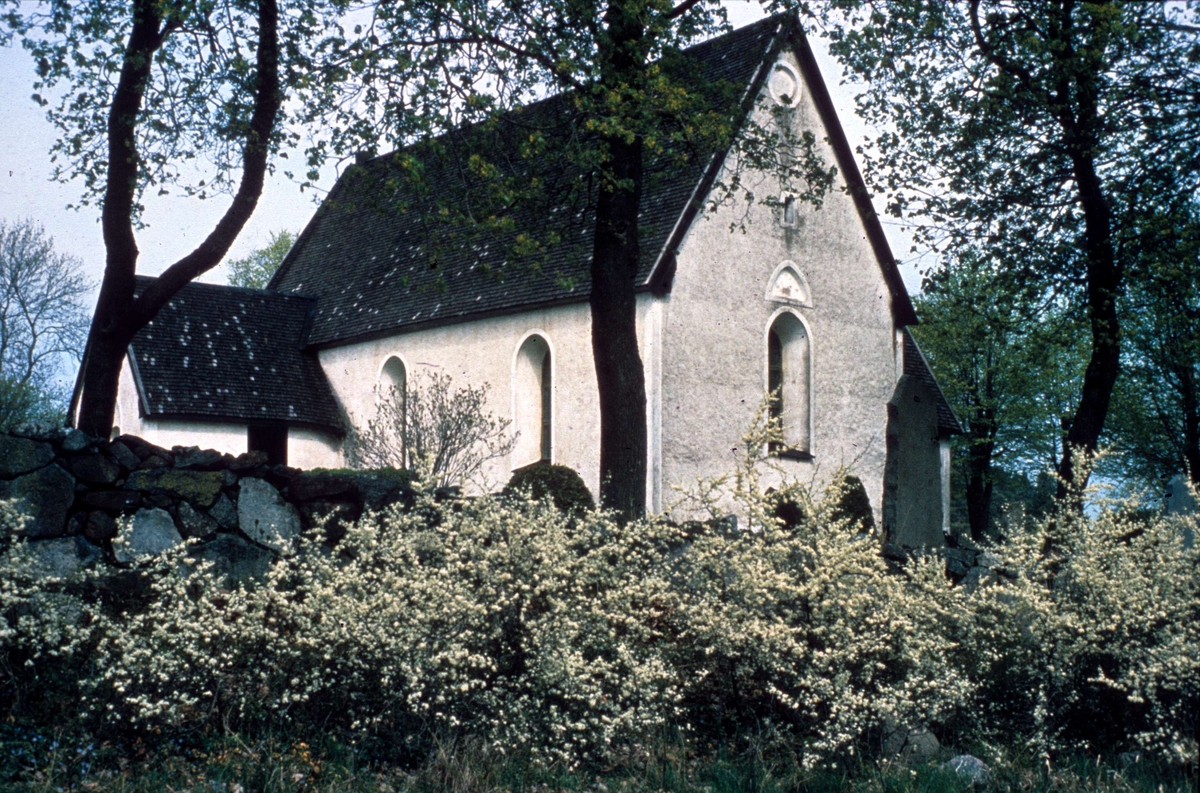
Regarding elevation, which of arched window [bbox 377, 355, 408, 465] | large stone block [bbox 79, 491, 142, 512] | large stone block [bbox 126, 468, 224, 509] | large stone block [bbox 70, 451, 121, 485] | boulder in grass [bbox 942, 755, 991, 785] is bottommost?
boulder in grass [bbox 942, 755, 991, 785]

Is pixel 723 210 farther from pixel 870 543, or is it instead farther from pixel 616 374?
pixel 870 543

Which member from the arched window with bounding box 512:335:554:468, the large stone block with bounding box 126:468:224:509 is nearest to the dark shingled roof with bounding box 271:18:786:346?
the arched window with bounding box 512:335:554:468

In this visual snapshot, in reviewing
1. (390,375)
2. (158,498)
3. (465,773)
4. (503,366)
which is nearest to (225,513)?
(158,498)

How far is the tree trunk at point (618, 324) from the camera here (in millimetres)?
11031

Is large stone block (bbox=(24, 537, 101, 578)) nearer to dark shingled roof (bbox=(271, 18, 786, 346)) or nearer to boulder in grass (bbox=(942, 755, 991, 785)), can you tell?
dark shingled roof (bbox=(271, 18, 786, 346))

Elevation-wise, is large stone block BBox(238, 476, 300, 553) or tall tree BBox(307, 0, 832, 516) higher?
tall tree BBox(307, 0, 832, 516)

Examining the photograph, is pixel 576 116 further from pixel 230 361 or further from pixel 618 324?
pixel 230 361

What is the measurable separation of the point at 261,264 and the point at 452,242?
4776 cm

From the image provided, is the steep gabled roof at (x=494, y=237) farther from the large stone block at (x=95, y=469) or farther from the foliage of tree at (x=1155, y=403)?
the foliage of tree at (x=1155, y=403)

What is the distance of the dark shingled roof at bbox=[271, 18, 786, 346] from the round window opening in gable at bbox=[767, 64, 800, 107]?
2.12ft

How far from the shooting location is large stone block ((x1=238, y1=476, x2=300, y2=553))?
8.60m

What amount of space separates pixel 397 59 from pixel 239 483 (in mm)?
4363

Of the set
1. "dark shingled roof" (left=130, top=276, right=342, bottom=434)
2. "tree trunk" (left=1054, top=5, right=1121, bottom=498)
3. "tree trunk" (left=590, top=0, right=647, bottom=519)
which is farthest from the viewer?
"dark shingled roof" (left=130, top=276, right=342, bottom=434)

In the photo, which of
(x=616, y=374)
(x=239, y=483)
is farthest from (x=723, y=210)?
(x=239, y=483)
